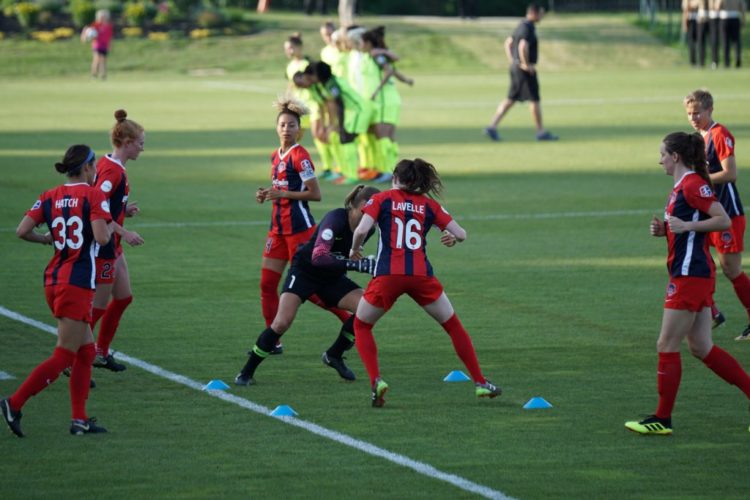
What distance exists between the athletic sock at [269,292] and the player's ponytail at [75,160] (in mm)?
2949

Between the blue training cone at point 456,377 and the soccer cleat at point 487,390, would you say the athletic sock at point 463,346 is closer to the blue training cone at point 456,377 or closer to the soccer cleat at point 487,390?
the soccer cleat at point 487,390

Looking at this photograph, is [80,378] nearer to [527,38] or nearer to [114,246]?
[114,246]

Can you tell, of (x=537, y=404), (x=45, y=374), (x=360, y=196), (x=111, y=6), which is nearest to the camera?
(x=45, y=374)

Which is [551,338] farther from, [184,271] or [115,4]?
[115,4]

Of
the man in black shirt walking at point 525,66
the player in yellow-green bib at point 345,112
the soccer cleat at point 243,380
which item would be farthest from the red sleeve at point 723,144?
the man in black shirt walking at point 525,66

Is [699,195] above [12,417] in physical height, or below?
above

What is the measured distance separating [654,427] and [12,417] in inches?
156

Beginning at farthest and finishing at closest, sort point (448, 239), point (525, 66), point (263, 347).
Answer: point (525, 66) → point (263, 347) → point (448, 239)

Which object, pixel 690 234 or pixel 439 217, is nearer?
pixel 690 234

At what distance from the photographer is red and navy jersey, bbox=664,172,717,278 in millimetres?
8891

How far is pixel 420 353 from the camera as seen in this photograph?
453 inches

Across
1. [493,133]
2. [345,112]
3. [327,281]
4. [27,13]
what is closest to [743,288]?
[327,281]

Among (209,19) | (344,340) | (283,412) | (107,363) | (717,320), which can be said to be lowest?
(209,19)

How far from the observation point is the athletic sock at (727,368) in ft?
29.6
